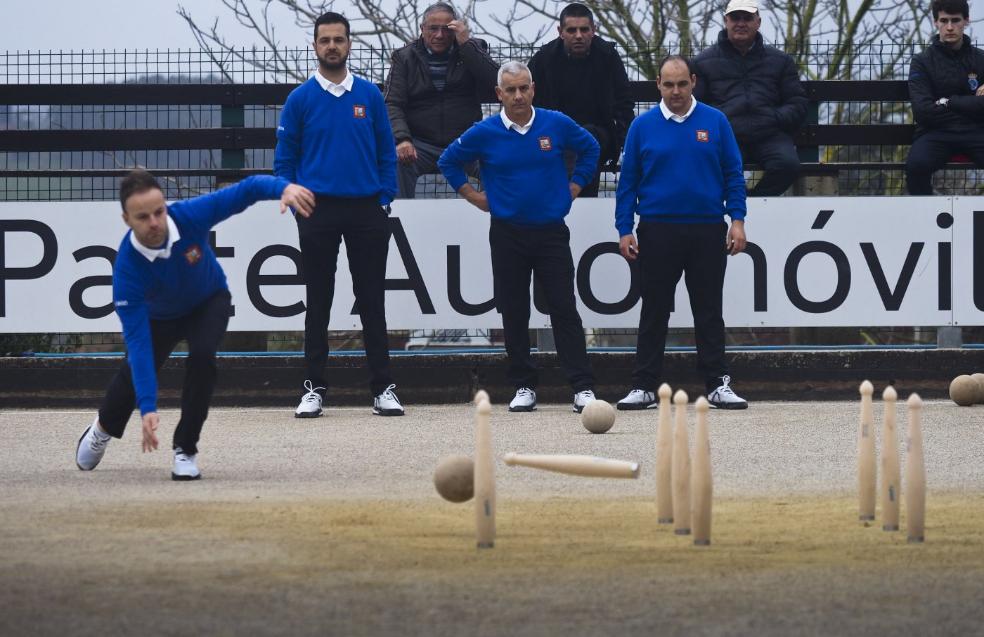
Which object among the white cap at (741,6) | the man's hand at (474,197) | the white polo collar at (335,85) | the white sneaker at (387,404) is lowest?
the white sneaker at (387,404)

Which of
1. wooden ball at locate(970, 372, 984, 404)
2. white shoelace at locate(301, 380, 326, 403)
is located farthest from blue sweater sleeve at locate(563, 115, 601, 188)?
wooden ball at locate(970, 372, 984, 404)

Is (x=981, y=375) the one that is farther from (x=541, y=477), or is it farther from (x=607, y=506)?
(x=607, y=506)

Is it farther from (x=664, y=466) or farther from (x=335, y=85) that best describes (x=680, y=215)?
(x=664, y=466)

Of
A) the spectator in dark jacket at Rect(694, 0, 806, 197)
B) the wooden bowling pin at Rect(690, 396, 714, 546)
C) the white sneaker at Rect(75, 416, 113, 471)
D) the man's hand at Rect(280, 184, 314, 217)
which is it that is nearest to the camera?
the wooden bowling pin at Rect(690, 396, 714, 546)

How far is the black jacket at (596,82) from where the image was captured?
11805 mm

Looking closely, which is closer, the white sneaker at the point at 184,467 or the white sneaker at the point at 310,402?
the white sneaker at the point at 184,467

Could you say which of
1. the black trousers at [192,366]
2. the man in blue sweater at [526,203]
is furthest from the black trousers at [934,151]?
the black trousers at [192,366]

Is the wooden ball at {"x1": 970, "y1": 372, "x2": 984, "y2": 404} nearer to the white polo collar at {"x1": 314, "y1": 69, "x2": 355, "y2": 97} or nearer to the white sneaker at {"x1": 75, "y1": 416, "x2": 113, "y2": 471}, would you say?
the white polo collar at {"x1": 314, "y1": 69, "x2": 355, "y2": 97}

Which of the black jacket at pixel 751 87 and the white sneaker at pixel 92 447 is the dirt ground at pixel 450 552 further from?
the black jacket at pixel 751 87

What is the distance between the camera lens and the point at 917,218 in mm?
12445

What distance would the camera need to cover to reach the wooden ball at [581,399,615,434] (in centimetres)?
980

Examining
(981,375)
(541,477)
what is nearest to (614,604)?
(541,477)

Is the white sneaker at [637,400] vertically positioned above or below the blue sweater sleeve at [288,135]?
below

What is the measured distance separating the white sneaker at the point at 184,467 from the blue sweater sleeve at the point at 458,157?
3.86 metres
